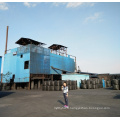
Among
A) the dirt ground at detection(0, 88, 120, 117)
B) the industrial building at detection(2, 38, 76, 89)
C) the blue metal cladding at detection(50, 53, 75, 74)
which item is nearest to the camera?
the dirt ground at detection(0, 88, 120, 117)

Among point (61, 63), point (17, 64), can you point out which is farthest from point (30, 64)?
point (61, 63)

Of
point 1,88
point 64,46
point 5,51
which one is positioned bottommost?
point 1,88

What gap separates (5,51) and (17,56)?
7007 millimetres

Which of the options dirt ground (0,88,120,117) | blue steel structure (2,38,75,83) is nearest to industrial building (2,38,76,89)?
blue steel structure (2,38,75,83)

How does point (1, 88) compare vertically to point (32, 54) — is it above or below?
below

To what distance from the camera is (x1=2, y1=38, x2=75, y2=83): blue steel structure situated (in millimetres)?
29156

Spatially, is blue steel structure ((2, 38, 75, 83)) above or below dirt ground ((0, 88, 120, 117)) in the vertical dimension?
above

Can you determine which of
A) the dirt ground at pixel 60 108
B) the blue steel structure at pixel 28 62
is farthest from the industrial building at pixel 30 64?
the dirt ground at pixel 60 108

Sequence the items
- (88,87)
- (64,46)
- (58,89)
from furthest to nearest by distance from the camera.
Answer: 1. (64,46)
2. (88,87)
3. (58,89)

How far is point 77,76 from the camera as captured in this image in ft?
87.3

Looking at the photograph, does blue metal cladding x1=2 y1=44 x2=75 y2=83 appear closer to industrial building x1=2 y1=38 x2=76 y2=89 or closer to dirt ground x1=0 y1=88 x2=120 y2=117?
industrial building x1=2 y1=38 x2=76 y2=89

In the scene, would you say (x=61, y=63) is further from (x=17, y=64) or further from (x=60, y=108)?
(x=60, y=108)

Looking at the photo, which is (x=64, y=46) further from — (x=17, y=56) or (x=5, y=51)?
(x=5, y=51)

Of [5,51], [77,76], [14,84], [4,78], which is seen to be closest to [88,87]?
[77,76]
